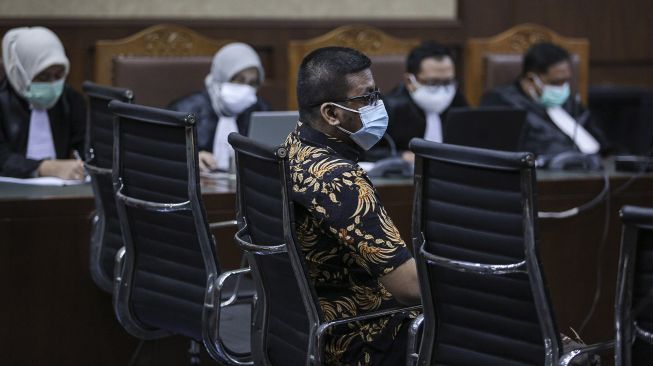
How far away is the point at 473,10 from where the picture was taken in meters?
6.41

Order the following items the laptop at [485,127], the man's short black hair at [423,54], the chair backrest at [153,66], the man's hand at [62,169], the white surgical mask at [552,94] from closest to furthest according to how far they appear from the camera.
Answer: the man's hand at [62,169]
the laptop at [485,127]
the chair backrest at [153,66]
the man's short black hair at [423,54]
the white surgical mask at [552,94]

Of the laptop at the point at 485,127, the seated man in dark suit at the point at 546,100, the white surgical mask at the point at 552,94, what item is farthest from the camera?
the white surgical mask at the point at 552,94

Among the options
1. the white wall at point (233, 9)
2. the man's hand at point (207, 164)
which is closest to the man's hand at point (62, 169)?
the man's hand at point (207, 164)

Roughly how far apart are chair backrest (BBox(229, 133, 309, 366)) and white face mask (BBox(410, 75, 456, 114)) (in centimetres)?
242

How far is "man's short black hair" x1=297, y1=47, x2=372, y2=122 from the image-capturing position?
2.42 m

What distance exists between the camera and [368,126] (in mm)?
2434

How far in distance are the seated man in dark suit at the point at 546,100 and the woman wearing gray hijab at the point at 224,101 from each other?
114 centimetres

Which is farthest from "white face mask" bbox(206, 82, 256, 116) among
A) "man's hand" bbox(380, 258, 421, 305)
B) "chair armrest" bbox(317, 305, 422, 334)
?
"man's hand" bbox(380, 258, 421, 305)

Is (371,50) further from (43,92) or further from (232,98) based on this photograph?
(43,92)

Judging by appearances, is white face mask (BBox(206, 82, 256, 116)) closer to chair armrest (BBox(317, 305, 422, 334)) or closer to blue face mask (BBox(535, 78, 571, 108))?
blue face mask (BBox(535, 78, 571, 108))

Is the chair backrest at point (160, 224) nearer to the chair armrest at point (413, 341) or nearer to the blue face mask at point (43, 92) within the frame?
the chair armrest at point (413, 341)

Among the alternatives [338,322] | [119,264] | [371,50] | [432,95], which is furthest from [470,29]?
[338,322]

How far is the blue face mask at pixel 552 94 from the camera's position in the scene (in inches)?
198

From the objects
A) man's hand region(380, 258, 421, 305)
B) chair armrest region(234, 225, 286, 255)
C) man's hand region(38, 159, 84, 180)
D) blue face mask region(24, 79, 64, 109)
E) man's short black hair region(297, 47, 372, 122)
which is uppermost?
man's short black hair region(297, 47, 372, 122)
